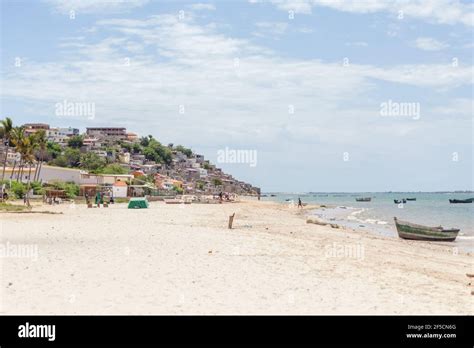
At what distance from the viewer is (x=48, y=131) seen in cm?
18950

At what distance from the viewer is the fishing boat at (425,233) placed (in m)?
33.3

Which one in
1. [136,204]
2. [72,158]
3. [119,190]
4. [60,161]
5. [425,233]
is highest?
[72,158]

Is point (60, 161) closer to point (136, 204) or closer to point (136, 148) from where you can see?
point (136, 148)

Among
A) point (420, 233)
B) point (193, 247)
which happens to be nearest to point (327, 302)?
point (193, 247)

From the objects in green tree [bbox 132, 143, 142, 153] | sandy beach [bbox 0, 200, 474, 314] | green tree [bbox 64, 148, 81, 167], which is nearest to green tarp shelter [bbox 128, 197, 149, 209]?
sandy beach [bbox 0, 200, 474, 314]

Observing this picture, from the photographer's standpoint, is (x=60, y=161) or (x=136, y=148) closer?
(x=60, y=161)

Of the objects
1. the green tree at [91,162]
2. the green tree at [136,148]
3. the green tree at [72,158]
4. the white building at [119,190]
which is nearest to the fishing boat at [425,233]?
the white building at [119,190]

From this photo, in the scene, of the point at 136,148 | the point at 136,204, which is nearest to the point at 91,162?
the point at 136,148

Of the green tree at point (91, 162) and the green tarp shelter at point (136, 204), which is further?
the green tree at point (91, 162)

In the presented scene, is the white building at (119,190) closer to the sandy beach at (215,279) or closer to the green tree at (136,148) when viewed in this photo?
the sandy beach at (215,279)

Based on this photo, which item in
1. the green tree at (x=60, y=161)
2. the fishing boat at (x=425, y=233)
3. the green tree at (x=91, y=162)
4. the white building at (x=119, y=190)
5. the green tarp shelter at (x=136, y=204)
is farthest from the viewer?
the green tree at (x=60, y=161)

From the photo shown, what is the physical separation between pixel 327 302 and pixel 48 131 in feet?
632

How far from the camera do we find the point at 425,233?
33.7 meters

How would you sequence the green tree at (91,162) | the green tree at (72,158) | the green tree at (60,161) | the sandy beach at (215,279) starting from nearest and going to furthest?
1. the sandy beach at (215,279)
2. the green tree at (91,162)
3. the green tree at (60,161)
4. the green tree at (72,158)
